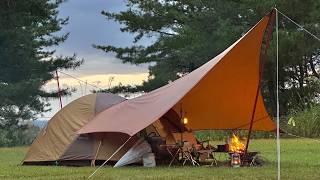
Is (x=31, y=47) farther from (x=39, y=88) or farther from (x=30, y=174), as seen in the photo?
(x=30, y=174)

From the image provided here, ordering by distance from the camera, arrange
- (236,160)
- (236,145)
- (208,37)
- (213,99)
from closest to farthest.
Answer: (236,160) < (236,145) < (213,99) < (208,37)

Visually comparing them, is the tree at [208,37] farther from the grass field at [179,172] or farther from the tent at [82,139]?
the grass field at [179,172]

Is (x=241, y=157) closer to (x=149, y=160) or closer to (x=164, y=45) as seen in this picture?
(x=149, y=160)

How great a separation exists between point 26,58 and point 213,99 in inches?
542

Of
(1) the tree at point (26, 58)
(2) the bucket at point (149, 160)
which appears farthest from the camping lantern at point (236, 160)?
(1) the tree at point (26, 58)

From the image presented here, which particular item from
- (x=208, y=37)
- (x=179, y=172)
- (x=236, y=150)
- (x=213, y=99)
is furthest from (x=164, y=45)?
(x=179, y=172)

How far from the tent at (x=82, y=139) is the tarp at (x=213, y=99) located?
0.37 meters

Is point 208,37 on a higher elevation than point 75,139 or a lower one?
higher

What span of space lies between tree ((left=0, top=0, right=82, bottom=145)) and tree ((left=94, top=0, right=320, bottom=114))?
3013 millimetres

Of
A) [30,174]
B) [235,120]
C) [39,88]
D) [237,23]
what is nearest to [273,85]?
[237,23]

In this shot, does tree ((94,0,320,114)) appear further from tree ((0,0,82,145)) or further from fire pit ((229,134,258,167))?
fire pit ((229,134,258,167))

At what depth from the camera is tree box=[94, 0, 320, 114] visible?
70.9ft

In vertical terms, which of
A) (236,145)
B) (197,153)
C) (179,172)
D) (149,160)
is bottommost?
(179,172)

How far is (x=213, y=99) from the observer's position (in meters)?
12.5
